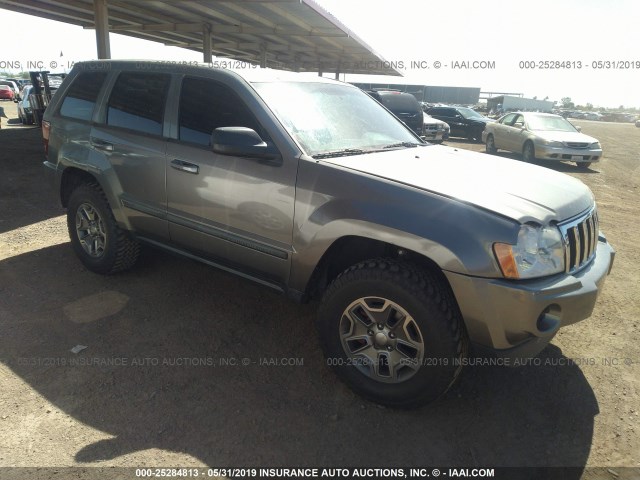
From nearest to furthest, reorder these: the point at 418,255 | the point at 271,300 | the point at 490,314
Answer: the point at 490,314, the point at 418,255, the point at 271,300

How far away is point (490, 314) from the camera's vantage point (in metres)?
2.29

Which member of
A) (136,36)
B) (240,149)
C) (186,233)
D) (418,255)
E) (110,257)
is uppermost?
(136,36)

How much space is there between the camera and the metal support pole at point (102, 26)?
1029cm

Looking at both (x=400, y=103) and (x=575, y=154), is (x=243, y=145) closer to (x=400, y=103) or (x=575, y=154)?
(x=400, y=103)

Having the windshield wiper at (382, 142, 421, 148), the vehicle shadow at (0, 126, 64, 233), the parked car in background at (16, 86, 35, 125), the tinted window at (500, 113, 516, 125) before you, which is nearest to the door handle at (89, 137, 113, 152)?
the windshield wiper at (382, 142, 421, 148)

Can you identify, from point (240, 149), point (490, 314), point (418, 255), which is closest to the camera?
point (490, 314)

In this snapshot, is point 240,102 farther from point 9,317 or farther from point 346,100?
point 9,317

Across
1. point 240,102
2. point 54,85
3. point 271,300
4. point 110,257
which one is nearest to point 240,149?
point 240,102

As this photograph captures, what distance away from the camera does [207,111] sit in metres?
3.34

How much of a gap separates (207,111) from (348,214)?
1456 millimetres

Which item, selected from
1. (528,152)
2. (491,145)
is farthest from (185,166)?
(491,145)

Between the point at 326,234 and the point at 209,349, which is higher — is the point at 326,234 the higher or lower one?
the higher one

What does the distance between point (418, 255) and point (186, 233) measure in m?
1.81

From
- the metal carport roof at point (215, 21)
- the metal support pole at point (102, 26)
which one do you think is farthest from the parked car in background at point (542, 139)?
the metal support pole at point (102, 26)
